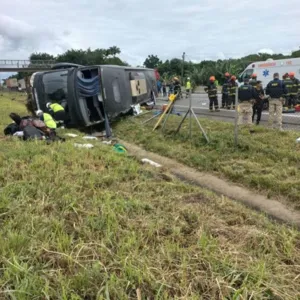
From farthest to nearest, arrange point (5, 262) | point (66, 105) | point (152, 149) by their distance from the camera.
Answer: point (66, 105), point (152, 149), point (5, 262)

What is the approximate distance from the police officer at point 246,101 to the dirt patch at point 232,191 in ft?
10.9

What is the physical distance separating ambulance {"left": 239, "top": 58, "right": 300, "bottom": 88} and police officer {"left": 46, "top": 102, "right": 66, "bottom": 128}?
432 inches

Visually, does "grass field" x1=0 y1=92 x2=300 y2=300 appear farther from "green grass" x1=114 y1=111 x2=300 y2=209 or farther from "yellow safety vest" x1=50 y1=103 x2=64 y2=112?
"yellow safety vest" x1=50 y1=103 x2=64 y2=112

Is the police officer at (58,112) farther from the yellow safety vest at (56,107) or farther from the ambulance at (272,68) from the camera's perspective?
the ambulance at (272,68)

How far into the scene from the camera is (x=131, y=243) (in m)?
2.68

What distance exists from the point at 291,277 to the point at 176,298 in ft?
3.29

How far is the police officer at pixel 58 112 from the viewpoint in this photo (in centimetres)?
957

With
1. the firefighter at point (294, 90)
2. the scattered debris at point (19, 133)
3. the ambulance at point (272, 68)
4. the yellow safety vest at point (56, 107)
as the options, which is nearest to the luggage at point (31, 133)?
the scattered debris at point (19, 133)

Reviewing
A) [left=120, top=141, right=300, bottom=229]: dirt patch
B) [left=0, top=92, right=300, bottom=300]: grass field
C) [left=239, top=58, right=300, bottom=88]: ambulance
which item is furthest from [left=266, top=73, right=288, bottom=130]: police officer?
[left=239, top=58, right=300, bottom=88]: ambulance

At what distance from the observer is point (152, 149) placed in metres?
7.78

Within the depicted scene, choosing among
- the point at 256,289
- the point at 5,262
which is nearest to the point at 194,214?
the point at 256,289

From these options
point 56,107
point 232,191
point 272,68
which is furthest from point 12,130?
point 272,68

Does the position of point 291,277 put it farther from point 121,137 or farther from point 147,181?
point 121,137

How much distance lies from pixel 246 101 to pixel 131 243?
723 cm
